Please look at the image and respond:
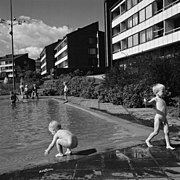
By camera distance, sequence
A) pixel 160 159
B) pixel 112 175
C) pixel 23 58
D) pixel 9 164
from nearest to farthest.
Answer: pixel 112 175, pixel 160 159, pixel 9 164, pixel 23 58

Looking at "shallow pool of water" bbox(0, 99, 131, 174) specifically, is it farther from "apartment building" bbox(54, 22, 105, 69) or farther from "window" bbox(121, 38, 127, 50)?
"apartment building" bbox(54, 22, 105, 69)

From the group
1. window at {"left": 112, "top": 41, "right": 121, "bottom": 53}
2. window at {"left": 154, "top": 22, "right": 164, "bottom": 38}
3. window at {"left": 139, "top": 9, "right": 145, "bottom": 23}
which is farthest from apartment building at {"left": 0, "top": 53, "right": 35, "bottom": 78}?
window at {"left": 154, "top": 22, "right": 164, "bottom": 38}

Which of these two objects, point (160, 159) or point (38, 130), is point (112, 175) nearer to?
point (160, 159)

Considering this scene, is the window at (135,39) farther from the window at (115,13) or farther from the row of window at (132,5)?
the window at (115,13)

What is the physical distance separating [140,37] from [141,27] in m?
1.48

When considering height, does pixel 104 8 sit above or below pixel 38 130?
above

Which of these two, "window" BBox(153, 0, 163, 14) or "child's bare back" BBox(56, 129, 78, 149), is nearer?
"child's bare back" BBox(56, 129, 78, 149)

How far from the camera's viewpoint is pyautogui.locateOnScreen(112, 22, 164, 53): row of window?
3551 centimetres

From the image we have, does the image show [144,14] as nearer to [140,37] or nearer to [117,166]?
[140,37]

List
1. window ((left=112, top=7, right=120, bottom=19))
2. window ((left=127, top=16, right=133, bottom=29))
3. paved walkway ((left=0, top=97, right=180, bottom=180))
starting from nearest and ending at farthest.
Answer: paved walkway ((left=0, top=97, right=180, bottom=180)), window ((left=127, top=16, right=133, bottom=29)), window ((left=112, top=7, right=120, bottom=19))

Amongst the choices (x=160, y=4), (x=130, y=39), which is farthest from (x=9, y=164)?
(x=130, y=39)

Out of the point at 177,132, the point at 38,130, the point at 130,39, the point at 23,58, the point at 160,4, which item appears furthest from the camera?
the point at 23,58

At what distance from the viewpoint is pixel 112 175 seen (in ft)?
12.9

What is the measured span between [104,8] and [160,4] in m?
21.2
